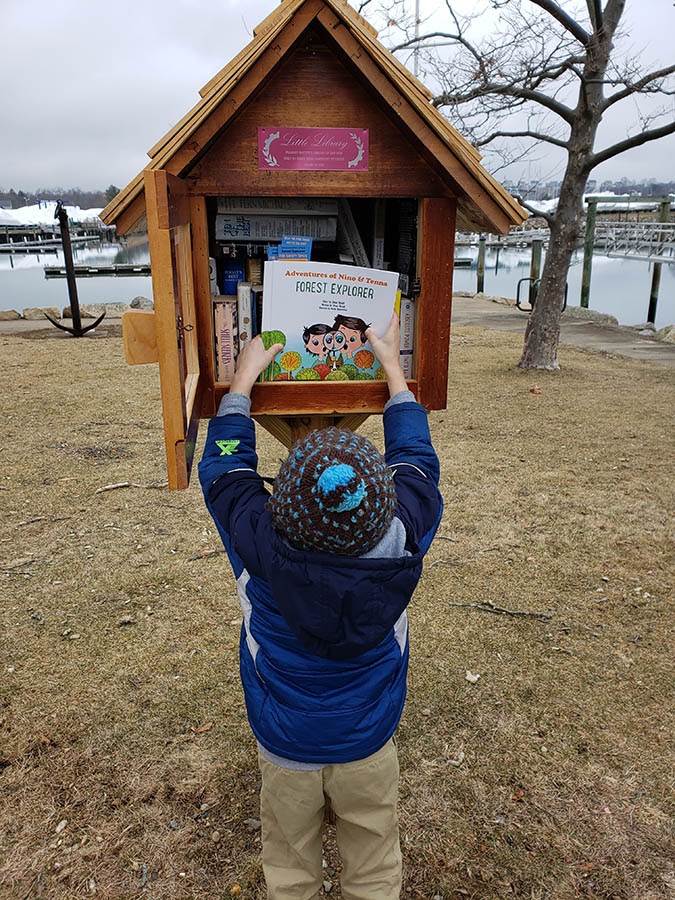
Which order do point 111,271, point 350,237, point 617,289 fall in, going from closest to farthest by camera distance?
point 350,237
point 617,289
point 111,271

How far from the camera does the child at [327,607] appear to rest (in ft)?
4.40

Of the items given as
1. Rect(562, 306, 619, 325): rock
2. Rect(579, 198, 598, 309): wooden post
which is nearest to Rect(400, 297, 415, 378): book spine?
Rect(562, 306, 619, 325): rock

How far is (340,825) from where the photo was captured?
179cm

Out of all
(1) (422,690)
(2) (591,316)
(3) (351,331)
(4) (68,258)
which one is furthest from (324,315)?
A: (2) (591,316)

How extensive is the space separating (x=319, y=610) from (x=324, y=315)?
0.91 m

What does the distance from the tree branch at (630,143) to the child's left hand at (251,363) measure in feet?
25.8

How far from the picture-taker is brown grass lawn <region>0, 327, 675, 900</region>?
Answer: 2318 millimetres

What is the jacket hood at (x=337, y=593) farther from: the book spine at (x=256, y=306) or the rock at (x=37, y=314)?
the rock at (x=37, y=314)

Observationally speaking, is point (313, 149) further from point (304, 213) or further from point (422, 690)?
point (422, 690)

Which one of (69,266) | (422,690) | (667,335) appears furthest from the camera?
(667,335)

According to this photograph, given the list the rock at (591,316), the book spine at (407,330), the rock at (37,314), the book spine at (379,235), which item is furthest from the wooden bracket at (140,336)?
the rock at (37,314)

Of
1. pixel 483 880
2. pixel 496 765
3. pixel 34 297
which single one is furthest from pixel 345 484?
pixel 34 297

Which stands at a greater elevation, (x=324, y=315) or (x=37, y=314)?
(x=324, y=315)

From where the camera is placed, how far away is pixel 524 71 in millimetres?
8125
